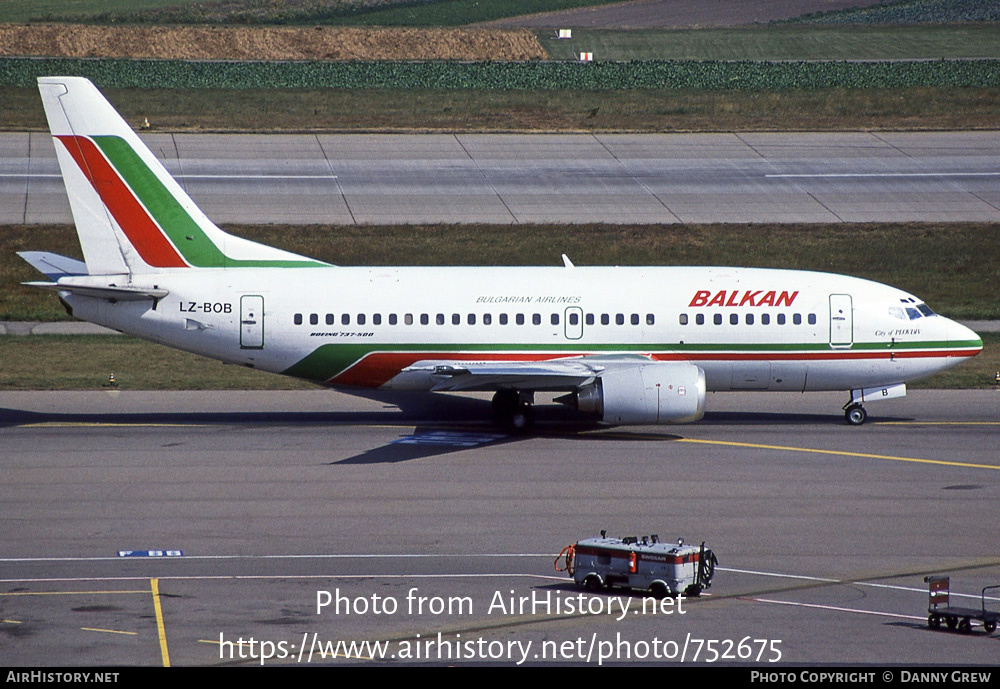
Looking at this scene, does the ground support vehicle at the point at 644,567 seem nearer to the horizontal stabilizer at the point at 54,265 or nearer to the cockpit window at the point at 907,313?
the cockpit window at the point at 907,313

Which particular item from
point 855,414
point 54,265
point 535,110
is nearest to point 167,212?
point 54,265

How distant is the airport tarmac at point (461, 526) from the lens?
62.5 ft

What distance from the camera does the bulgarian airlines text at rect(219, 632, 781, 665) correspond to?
18.2 m

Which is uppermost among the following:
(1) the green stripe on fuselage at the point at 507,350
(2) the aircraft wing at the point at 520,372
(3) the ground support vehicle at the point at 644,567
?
(1) the green stripe on fuselage at the point at 507,350

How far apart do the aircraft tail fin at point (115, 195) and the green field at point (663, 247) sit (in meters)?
19.0

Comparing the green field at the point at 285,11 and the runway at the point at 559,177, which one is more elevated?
the green field at the point at 285,11

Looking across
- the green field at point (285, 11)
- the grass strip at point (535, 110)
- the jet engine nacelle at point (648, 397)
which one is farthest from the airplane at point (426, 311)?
the green field at point (285, 11)

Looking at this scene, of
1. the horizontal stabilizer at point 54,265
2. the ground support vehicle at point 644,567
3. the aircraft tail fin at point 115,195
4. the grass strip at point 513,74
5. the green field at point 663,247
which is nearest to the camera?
the ground support vehicle at point 644,567

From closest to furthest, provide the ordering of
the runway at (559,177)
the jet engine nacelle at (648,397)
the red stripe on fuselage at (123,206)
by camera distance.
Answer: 1. the jet engine nacelle at (648,397)
2. the red stripe on fuselage at (123,206)
3. the runway at (559,177)

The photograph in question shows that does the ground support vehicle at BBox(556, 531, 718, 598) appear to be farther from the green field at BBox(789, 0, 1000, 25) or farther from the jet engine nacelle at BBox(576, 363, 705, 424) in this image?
the green field at BBox(789, 0, 1000, 25)

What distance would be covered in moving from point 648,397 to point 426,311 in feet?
21.6

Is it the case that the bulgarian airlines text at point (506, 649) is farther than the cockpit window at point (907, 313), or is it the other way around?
the cockpit window at point (907, 313)

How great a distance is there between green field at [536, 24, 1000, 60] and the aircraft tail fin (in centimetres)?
6404
